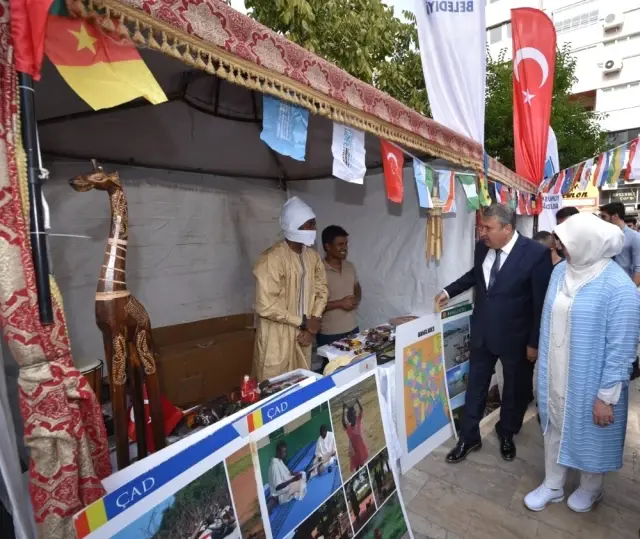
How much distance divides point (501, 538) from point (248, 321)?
2.84 meters

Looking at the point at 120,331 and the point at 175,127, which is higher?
the point at 175,127

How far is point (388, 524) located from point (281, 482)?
0.70 meters

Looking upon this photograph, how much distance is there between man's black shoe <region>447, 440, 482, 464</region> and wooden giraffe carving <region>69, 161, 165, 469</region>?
2.12 metres

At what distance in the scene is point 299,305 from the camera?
285 cm

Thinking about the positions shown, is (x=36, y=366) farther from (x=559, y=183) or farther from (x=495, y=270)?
(x=559, y=183)

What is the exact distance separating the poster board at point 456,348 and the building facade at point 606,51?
20756 mm

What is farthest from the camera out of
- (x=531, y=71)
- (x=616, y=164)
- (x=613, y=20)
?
(x=613, y=20)

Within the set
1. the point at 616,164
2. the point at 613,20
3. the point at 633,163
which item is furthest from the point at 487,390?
the point at 613,20

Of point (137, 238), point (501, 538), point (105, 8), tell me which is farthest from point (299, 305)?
point (105, 8)

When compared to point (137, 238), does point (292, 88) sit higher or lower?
higher

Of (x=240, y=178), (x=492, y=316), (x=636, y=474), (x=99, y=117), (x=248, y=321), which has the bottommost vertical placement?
(x=636, y=474)

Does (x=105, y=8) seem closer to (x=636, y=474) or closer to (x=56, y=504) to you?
(x=56, y=504)

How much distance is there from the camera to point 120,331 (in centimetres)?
140

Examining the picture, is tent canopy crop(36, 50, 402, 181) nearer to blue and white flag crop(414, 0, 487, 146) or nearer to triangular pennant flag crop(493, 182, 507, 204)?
blue and white flag crop(414, 0, 487, 146)
